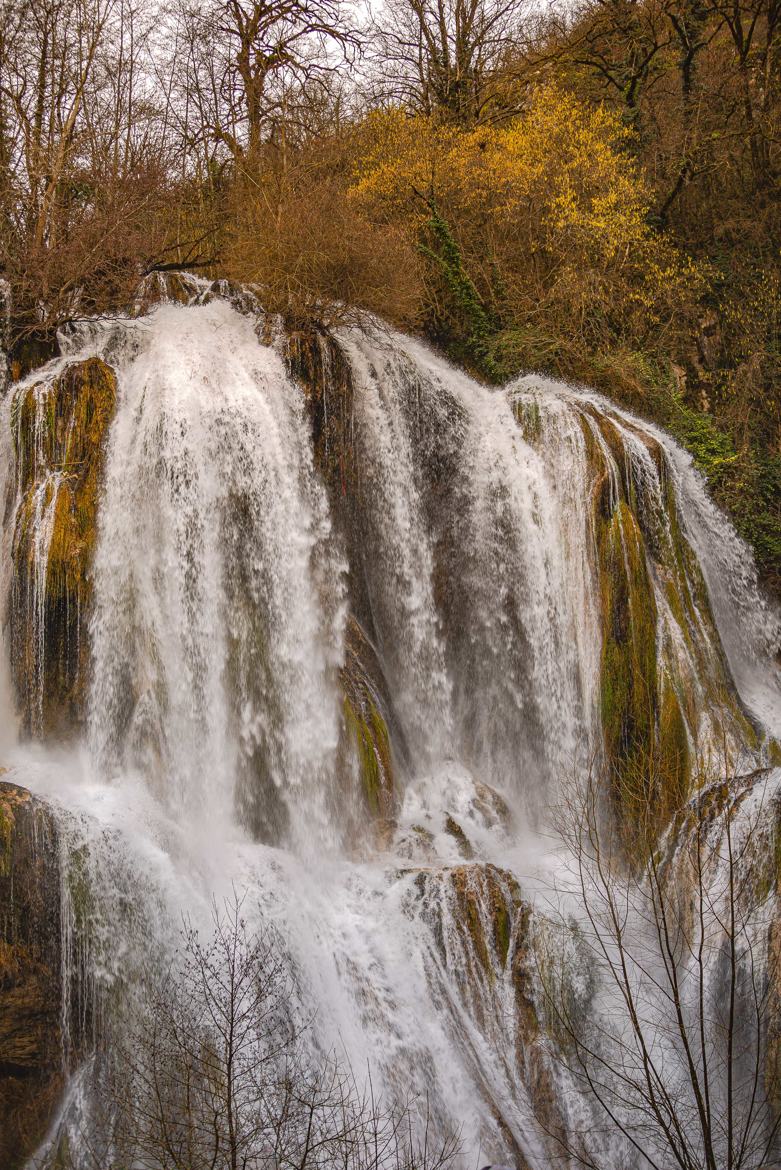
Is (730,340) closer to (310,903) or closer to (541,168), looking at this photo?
(541,168)

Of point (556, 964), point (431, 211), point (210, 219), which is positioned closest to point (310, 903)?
point (556, 964)

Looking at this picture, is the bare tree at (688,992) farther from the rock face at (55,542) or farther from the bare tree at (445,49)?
the bare tree at (445,49)

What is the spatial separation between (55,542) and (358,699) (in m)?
4.06

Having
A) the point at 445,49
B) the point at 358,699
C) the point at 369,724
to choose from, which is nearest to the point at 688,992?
the point at 369,724

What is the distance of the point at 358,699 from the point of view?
11.5 meters

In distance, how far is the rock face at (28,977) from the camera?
24.3 ft

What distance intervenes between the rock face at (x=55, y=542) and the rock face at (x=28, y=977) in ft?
7.44

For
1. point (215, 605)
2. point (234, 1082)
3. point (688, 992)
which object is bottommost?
point (234, 1082)

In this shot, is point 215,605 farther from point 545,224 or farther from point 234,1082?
point 545,224

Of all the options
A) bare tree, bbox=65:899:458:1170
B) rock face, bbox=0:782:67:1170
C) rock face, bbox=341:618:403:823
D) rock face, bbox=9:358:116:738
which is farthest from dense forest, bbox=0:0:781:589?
bare tree, bbox=65:899:458:1170

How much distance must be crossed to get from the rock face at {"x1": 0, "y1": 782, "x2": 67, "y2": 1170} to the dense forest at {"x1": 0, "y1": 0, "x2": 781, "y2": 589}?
23.5 feet

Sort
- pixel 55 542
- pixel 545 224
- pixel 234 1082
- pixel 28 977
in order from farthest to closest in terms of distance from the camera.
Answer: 1. pixel 545 224
2. pixel 55 542
3. pixel 28 977
4. pixel 234 1082

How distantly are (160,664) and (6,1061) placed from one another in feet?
14.2

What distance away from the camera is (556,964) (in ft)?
29.8
